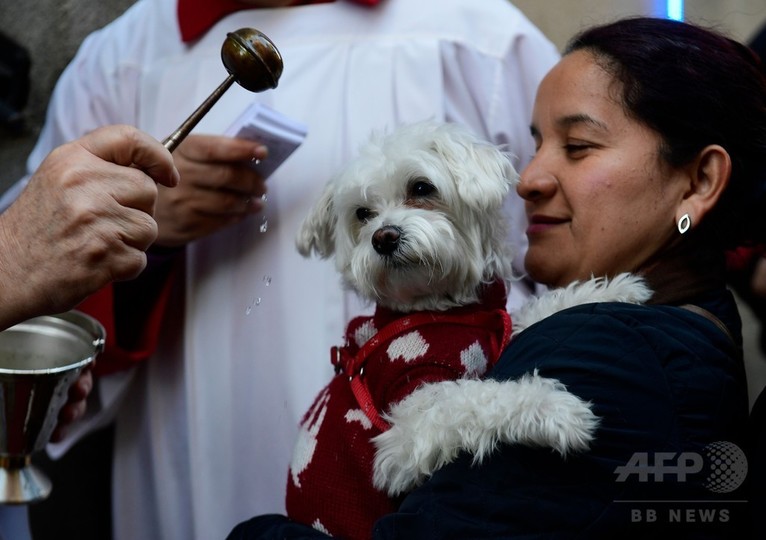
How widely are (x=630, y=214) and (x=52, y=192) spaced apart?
3.31 ft

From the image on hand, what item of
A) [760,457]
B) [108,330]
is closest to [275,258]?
[108,330]

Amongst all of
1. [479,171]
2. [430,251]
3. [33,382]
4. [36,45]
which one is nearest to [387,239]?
[430,251]

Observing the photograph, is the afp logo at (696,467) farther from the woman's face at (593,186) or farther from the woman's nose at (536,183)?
the woman's nose at (536,183)

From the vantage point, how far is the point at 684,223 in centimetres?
182

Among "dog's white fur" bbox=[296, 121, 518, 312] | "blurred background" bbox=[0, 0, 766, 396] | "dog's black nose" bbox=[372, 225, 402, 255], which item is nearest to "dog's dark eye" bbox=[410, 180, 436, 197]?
"dog's white fur" bbox=[296, 121, 518, 312]

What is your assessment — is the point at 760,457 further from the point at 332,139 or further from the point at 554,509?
the point at 332,139

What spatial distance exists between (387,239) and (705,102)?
64 centimetres

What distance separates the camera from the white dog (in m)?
1.60

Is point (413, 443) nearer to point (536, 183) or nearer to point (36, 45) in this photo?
point (536, 183)

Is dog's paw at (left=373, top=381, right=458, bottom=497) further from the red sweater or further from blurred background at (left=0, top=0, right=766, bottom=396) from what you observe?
blurred background at (left=0, top=0, right=766, bottom=396)

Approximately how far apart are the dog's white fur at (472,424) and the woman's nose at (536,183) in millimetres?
450

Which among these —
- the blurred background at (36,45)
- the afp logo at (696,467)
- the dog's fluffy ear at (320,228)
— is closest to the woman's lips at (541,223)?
the dog's fluffy ear at (320,228)

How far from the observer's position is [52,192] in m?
1.58

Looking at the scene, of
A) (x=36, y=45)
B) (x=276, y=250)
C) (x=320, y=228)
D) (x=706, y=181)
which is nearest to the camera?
→ (x=706, y=181)
